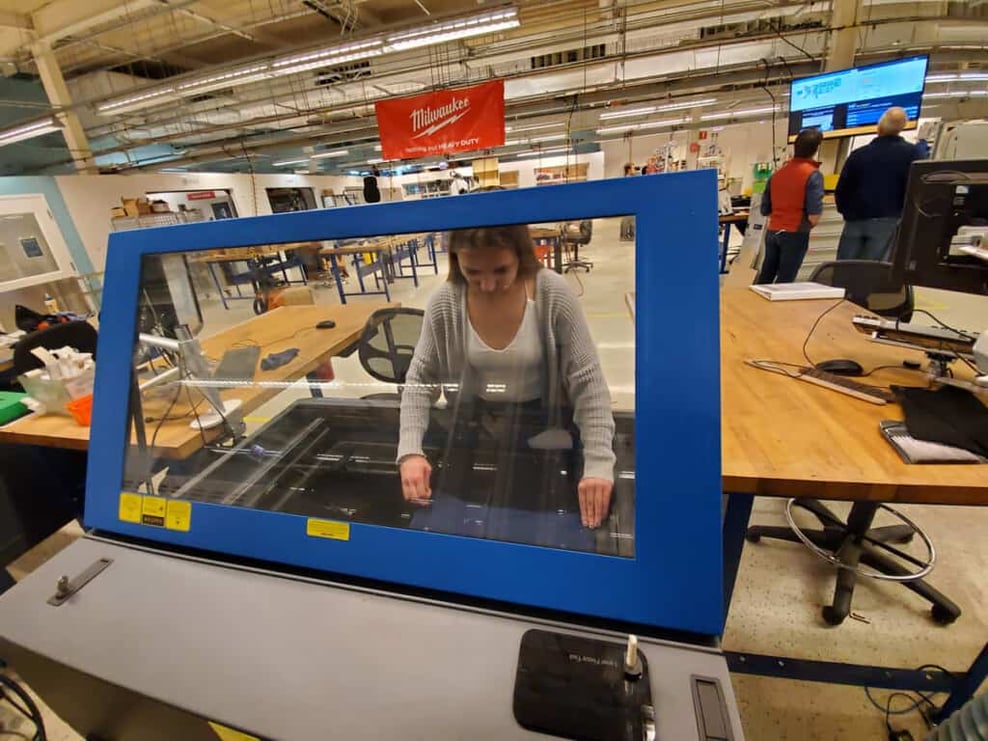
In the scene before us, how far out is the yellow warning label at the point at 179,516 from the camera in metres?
0.76

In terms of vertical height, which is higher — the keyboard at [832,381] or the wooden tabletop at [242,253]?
the wooden tabletop at [242,253]

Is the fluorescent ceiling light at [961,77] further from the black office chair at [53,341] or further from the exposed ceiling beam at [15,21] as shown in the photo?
the exposed ceiling beam at [15,21]

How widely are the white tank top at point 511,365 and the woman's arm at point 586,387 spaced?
0.06m

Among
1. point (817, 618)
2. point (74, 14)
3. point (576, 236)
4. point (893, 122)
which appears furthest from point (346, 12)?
point (817, 618)

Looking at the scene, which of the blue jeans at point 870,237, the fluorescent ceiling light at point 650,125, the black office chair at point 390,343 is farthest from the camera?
the fluorescent ceiling light at point 650,125

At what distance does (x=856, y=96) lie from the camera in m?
4.18

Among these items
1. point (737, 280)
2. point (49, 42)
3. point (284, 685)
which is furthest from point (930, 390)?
point (49, 42)

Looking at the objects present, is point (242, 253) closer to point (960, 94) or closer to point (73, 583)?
point (73, 583)

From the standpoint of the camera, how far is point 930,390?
1.09 meters

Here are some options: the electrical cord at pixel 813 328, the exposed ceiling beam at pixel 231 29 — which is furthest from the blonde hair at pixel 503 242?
the exposed ceiling beam at pixel 231 29

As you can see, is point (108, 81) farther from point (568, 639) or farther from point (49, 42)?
point (568, 639)

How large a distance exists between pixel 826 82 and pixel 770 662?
562 centimetres

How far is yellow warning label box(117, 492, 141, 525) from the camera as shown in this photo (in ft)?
2.61

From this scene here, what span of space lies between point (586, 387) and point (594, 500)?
0.62 ft
